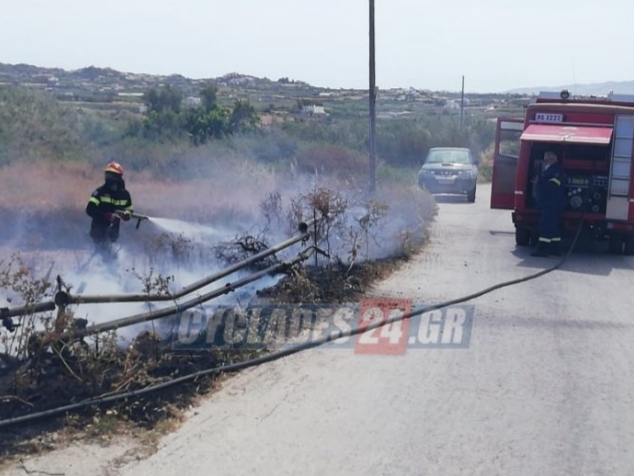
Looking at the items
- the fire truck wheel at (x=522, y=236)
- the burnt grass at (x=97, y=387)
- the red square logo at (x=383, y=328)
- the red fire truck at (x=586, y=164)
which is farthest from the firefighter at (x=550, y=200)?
the burnt grass at (x=97, y=387)

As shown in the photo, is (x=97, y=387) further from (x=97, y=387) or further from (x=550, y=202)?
(x=550, y=202)

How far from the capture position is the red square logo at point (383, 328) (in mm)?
8859

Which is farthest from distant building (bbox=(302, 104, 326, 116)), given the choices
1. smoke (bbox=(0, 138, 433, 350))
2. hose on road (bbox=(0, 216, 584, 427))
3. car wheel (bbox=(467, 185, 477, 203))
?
hose on road (bbox=(0, 216, 584, 427))

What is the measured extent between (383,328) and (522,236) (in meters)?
7.89

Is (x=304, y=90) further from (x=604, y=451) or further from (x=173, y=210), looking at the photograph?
(x=604, y=451)

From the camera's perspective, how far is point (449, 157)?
29.0 m

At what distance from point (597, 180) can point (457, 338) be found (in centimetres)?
813

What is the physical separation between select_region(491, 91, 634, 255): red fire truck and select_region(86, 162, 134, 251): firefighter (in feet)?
24.3

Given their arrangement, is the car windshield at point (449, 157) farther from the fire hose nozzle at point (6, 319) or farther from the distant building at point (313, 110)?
the fire hose nozzle at point (6, 319)

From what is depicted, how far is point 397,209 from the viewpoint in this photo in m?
17.6

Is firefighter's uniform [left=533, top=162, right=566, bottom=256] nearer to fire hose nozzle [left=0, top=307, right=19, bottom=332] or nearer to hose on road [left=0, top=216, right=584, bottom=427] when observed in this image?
hose on road [left=0, top=216, right=584, bottom=427]

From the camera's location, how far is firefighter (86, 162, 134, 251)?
12.4m

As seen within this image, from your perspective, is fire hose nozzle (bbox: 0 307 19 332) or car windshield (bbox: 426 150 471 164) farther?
car windshield (bbox: 426 150 471 164)

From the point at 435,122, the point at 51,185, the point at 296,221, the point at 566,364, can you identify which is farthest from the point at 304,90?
the point at 566,364
